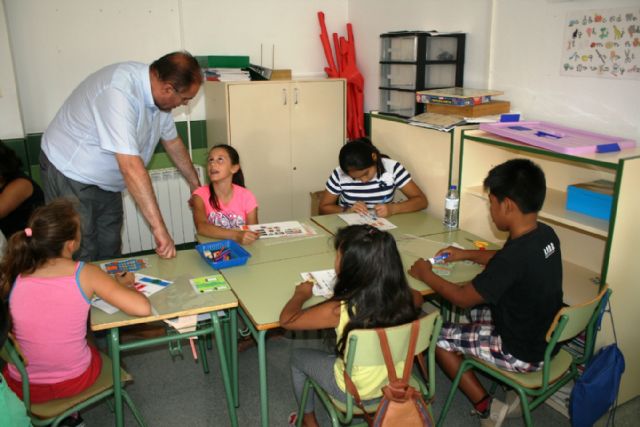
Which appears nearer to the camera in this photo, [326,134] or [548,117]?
[548,117]

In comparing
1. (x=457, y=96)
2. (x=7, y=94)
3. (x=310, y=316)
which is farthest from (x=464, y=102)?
(x=7, y=94)

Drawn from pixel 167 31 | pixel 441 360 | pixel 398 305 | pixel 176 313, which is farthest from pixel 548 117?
pixel 167 31

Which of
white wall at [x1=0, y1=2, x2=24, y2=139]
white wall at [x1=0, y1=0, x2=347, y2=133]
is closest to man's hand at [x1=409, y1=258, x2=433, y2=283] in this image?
white wall at [x1=0, y1=0, x2=347, y2=133]

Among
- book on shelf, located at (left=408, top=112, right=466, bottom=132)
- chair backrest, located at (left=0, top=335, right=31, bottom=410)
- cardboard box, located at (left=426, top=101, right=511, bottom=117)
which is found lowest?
chair backrest, located at (left=0, top=335, right=31, bottom=410)

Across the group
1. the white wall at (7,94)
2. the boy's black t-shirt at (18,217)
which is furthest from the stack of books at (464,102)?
the white wall at (7,94)

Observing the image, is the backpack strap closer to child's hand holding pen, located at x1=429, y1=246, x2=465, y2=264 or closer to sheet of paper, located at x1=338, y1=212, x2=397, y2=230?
child's hand holding pen, located at x1=429, y1=246, x2=465, y2=264

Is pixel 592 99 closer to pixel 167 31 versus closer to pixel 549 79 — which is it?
pixel 549 79

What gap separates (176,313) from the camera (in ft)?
6.86

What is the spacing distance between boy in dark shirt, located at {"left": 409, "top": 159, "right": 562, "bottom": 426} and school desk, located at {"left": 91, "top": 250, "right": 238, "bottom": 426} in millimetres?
872

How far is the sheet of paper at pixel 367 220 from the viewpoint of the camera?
121 inches

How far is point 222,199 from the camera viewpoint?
3135 millimetres

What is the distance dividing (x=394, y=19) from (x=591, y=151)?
2.29m

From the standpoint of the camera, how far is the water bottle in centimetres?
305

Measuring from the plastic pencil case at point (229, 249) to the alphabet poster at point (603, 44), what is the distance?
1.89 meters
